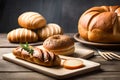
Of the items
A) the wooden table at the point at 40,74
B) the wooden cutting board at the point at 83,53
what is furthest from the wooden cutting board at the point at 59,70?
the wooden cutting board at the point at 83,53

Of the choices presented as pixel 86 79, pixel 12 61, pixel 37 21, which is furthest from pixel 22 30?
pixel 86 79

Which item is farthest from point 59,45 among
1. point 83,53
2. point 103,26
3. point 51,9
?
point 51,9

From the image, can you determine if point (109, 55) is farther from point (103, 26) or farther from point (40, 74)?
point (40, 74)

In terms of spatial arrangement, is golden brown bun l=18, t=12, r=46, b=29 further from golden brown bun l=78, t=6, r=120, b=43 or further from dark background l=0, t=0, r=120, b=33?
dark background l=0, t=0, r=120, b=33

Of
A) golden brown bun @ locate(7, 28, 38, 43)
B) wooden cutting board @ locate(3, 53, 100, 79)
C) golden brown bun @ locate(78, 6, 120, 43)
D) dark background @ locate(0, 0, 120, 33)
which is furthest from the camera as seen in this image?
dark background @ locate(0, 0, 120, 33)

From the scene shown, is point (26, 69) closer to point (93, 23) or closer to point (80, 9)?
point (93, 23)

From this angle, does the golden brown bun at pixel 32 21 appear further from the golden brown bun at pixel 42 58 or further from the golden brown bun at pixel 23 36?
the golden brown bun at pixel 42 58

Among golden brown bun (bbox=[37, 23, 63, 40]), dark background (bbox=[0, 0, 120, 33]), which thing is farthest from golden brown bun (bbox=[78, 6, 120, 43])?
dark background (bbox=[0, 0, 120, 33])
